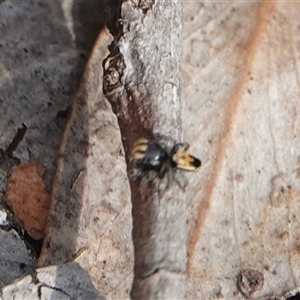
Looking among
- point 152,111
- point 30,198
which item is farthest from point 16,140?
point 152,111

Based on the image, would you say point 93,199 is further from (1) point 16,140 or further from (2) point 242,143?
(2) point 242,143

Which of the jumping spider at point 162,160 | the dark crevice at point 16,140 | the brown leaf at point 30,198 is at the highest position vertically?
the dark crevice at point 16,140

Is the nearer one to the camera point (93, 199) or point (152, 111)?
point (152, 111)

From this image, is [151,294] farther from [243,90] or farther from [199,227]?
[243,90]

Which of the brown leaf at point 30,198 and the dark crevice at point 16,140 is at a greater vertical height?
the dark crevice at point 16,140

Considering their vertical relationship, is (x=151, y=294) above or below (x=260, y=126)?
below

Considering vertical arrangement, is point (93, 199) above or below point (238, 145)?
below

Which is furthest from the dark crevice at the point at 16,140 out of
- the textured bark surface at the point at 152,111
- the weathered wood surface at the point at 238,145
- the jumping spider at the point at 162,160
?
the jumping spider at the point at 162,160

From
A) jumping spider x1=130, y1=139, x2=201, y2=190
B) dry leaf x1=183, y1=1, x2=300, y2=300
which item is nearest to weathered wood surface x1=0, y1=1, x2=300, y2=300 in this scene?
dry leaf x1=183, y1=1, x2=300, y2=300

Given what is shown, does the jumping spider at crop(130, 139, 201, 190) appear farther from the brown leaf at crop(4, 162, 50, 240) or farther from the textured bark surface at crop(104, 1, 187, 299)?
the brown leaf at crop(4, 162, 50, 240)

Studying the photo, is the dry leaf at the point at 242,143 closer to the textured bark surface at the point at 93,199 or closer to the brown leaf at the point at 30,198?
the textured bark surface at the point at 93,199

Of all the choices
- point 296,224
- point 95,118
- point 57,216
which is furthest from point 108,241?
point 296,224
